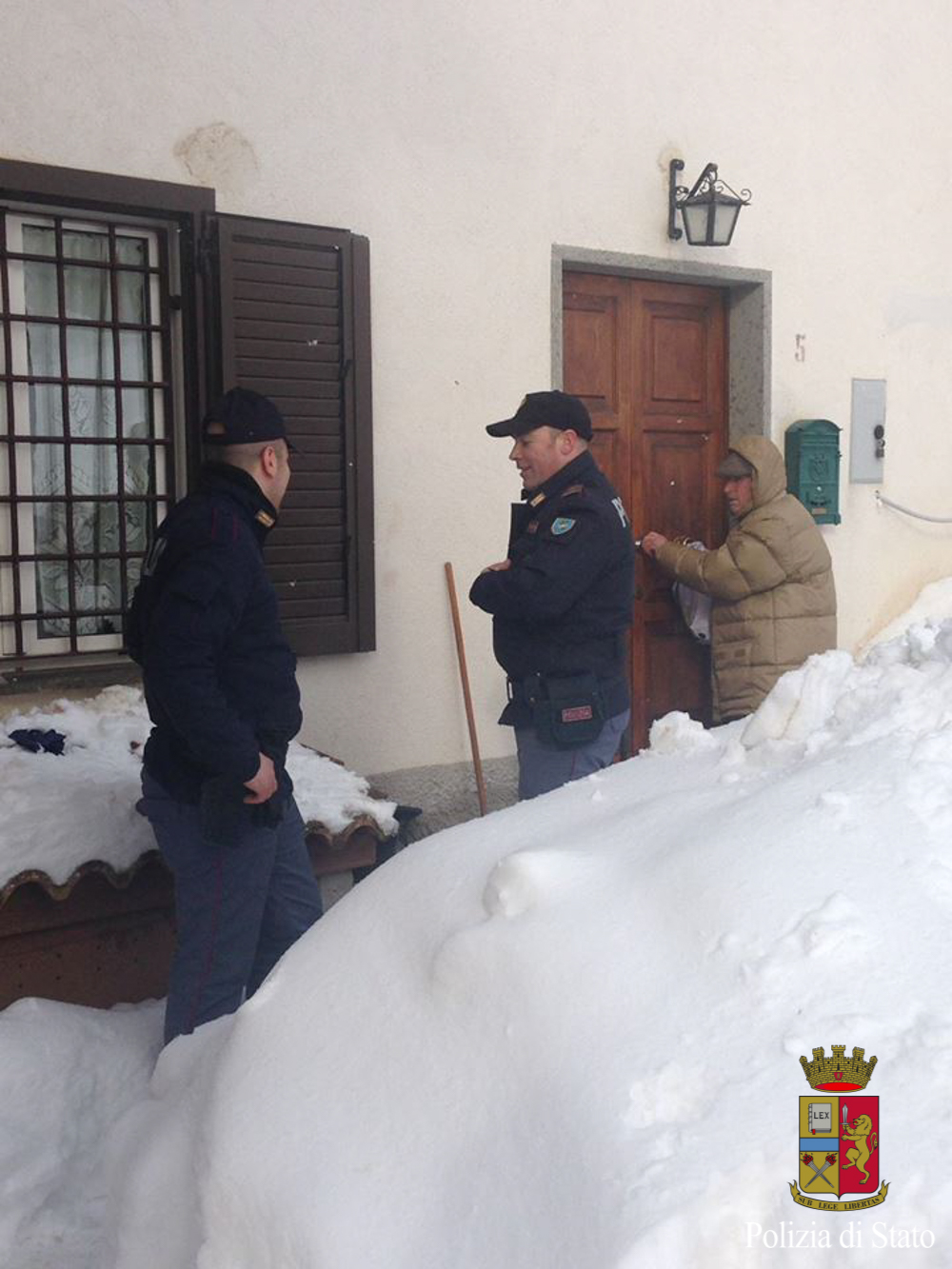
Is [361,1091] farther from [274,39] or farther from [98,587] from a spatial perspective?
[274,39]

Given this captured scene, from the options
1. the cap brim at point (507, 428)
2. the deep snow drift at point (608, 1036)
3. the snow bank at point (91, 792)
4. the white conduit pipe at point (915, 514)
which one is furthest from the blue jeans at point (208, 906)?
the white conduit pipe at point (915, 514)

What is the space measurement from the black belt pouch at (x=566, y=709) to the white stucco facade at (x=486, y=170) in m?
1.22

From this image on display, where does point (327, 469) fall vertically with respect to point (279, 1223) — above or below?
above

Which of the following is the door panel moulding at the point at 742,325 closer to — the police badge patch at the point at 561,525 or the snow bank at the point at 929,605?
the snow bank at the point at 929,605

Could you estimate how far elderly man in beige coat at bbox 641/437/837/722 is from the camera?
Result: 5449mm

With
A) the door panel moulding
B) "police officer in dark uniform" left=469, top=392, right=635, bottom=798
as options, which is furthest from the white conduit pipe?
"police officer in dark uniform" left=469, top=392, right=635, bottom=798

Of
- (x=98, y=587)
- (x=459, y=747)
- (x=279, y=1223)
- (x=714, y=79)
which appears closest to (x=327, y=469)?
(x=98, y=587)

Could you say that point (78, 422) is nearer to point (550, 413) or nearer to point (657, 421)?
point (550, 413)

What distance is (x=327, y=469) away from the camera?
15.5 ft

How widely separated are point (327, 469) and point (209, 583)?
6.08 ft

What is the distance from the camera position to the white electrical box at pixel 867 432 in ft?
21.1

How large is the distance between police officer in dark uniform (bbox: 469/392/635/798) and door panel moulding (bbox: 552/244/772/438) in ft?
6.36

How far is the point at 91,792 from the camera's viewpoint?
3.80 meters

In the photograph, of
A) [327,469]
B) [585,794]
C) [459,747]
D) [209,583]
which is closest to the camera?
[585,794]
